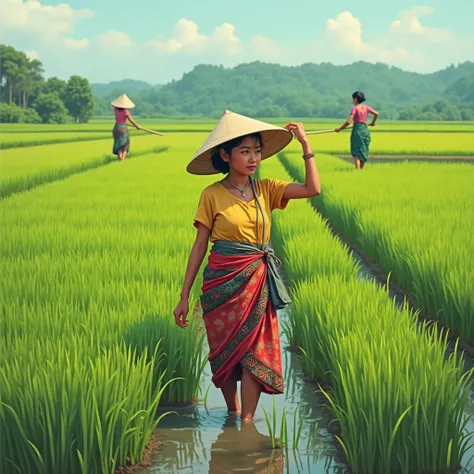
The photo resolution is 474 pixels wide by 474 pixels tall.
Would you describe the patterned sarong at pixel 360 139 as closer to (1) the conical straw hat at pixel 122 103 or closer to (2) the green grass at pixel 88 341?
(1) the conical straw hat at pixel 122 103

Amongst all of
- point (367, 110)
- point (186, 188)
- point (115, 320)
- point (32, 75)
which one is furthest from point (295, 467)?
point (32, 75)

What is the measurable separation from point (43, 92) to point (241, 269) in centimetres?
8979

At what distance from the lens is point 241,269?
3195 millimetres

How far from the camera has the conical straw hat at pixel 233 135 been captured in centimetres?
313

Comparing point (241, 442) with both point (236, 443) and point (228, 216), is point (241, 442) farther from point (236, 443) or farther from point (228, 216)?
point (228, 216)

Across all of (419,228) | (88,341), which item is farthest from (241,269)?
(419,228)

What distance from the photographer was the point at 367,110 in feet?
43.9

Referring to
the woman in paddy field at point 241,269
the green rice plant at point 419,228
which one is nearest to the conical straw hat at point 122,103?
the green rice plant at point 419,228

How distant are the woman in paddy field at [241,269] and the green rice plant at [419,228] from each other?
60.5 inches

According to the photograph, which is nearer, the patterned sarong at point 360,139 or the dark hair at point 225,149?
the dark hair at point 225,149

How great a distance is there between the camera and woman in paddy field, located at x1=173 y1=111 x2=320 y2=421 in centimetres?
316

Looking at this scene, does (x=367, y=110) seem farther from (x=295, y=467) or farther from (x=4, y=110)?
(x=4, y=110)

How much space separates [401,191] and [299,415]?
786 cm

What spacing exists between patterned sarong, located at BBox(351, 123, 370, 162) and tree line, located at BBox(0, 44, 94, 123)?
67793 mm
